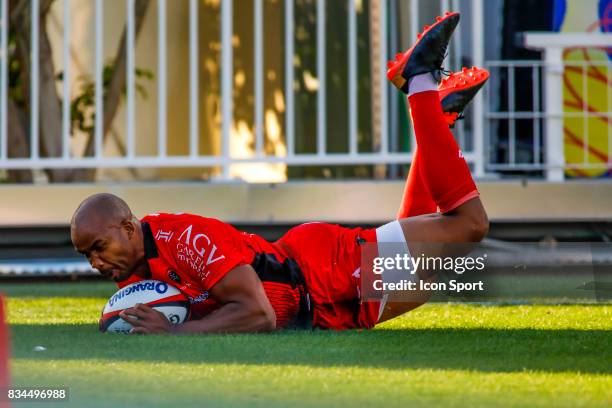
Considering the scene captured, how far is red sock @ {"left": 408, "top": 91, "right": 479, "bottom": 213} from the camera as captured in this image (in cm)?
612

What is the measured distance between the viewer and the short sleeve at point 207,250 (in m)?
5.53

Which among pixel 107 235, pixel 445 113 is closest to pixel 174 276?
pixel 107 235

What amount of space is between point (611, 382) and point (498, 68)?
6.64 m

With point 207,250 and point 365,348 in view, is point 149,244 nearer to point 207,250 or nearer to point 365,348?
point 207,250

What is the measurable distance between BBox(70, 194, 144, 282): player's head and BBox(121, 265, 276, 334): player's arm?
8.6 inches

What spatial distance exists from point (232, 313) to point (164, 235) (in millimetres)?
452

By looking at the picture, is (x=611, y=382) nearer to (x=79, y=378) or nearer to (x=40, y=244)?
(x=79, y=378)

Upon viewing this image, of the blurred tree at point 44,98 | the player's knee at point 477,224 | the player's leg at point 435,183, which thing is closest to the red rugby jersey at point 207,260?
the player's leg at point 435,183

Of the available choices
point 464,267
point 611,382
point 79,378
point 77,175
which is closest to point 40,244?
point 77,175

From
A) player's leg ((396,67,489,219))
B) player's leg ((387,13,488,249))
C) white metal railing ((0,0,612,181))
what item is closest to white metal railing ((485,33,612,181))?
white metal railing ((0,0,612,181))

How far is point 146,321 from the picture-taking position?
5.66 meters

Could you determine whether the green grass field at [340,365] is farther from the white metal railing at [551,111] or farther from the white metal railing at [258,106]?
the white metal railing at [551,111]

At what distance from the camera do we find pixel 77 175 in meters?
10.9

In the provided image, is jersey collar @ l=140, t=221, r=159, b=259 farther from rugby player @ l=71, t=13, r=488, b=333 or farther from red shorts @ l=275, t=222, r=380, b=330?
red shorts @ l=275, t=222, r=380, b=330
